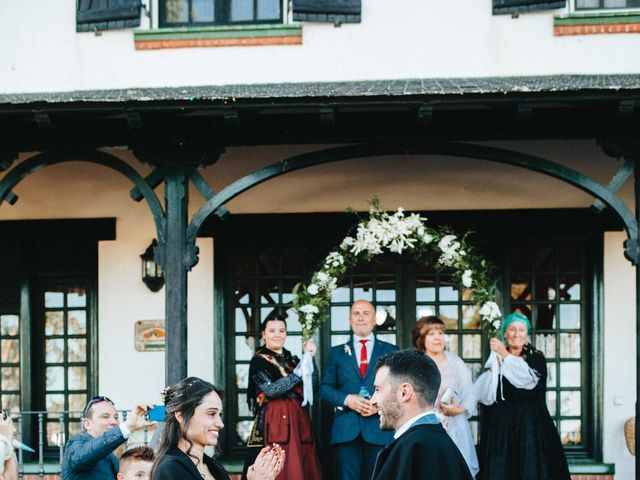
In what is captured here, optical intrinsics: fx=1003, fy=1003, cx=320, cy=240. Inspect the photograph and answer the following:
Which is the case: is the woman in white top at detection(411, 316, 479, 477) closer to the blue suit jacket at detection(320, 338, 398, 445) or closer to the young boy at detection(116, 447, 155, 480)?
the blue suit jacket at detection(320, 338, 398, 445)

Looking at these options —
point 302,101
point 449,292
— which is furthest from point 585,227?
point 302,101

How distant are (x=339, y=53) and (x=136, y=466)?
4995mm

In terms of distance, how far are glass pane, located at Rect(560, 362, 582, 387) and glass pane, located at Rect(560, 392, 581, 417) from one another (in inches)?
3.8

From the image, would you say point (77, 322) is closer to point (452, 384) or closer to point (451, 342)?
point (451, 342)

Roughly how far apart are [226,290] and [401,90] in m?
3.19

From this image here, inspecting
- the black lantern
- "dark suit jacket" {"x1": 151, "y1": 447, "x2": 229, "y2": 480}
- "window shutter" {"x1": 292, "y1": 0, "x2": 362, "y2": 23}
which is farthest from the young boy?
"window shutter" {"x1": 292, "y1": 0, "x2": 362, "y2": 23}

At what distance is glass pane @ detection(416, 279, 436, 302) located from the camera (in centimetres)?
984

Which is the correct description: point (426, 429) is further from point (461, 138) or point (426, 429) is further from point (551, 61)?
point (551, 61)

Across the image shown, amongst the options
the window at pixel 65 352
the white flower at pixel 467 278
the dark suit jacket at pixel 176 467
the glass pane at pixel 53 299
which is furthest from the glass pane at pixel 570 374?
the dark suit jacket at pixel 176 467

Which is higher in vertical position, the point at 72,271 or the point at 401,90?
the point at 401,90

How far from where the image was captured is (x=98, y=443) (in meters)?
5.98

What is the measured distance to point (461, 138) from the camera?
8.09 metres

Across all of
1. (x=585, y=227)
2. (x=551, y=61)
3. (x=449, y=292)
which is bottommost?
(x=449, y=292)

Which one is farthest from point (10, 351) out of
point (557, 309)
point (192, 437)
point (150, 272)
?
point (192, 437)
